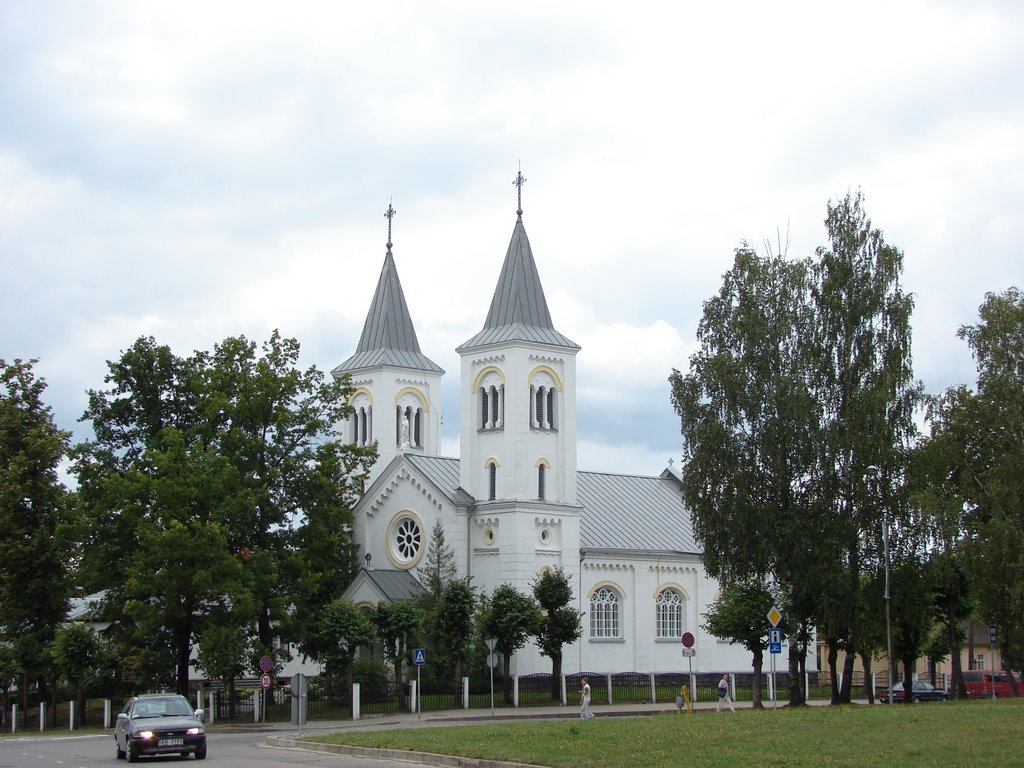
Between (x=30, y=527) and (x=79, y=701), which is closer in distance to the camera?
(x=79, y=701)

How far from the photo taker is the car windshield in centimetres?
2798

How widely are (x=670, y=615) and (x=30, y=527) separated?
99.0ft

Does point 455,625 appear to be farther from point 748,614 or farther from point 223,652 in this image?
point 748,614

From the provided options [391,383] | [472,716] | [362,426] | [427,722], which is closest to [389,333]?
[391,383]

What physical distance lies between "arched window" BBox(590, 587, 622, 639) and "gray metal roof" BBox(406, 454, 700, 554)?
7.28 ft

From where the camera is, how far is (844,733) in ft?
78.7

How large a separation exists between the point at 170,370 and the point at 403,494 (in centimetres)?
1344

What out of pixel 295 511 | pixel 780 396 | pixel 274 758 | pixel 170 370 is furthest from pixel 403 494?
pixel 274 758

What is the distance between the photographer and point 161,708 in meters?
28.3

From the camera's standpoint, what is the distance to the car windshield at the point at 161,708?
28.0 meters

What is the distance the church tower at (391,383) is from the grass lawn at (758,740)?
3872 cm

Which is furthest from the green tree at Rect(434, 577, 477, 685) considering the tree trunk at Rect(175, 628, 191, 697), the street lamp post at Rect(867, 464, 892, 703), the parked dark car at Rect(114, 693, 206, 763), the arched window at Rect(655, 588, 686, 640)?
the parked dark car at Rect(114, 693, 206, 763)

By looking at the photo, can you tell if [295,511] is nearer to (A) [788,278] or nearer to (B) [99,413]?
(B) [99,413]

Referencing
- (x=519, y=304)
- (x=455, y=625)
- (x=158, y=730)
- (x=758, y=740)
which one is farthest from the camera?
(x=519, y=304)
